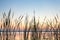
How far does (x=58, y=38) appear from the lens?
10.8ft

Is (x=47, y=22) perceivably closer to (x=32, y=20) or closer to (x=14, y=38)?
(x=32, y=20)

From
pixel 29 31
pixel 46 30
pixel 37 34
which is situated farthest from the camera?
pixel 46 30

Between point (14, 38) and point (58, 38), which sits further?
point (58, 38)

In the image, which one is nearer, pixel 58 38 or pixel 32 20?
pixel 32 20

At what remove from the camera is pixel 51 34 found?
3.41 m

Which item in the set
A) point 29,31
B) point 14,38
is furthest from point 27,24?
point 14,38

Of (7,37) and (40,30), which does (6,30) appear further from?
(40,30)

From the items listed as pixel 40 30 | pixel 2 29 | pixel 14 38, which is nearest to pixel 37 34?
pixel 40 30

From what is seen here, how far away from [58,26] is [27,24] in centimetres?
66

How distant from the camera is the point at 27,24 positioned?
9.61ft

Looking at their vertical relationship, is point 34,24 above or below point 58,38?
above

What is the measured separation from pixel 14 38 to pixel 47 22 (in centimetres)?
72

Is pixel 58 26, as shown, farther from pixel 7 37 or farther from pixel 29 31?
pixel 7 37

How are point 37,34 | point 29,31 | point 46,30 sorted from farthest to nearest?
point 46,30, point 37,34, point 29,31
